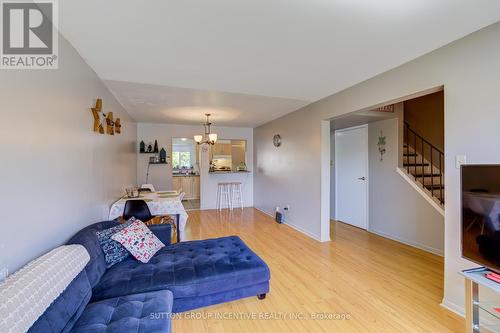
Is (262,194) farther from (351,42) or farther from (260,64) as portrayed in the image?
(351,42)

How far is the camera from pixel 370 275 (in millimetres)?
2689

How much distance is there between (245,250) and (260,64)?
2013mm

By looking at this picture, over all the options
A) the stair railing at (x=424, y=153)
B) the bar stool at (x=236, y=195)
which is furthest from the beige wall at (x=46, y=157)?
the stair railing at (x=424, y=153)

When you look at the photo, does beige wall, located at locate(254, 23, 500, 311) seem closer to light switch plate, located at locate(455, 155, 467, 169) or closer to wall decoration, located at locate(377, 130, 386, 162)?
light switch plate, located at locate(455, 155, 467, 169)

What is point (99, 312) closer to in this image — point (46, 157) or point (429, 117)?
point (46, 157)

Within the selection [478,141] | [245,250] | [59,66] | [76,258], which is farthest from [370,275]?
[59,66]

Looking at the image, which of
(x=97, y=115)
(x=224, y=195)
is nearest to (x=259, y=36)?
(x=97, y=115)

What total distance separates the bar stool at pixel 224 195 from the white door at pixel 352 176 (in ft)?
9.63

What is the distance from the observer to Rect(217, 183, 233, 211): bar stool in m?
6.57

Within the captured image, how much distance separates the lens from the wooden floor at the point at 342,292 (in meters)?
1.88

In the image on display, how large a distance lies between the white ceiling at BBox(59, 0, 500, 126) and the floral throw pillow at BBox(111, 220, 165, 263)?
1.73m

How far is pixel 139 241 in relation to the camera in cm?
226

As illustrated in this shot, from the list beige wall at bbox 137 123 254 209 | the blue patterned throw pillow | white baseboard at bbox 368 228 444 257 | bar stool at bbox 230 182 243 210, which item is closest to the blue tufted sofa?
the blue patterned throw pillow

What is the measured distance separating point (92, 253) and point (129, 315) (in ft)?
2.20
